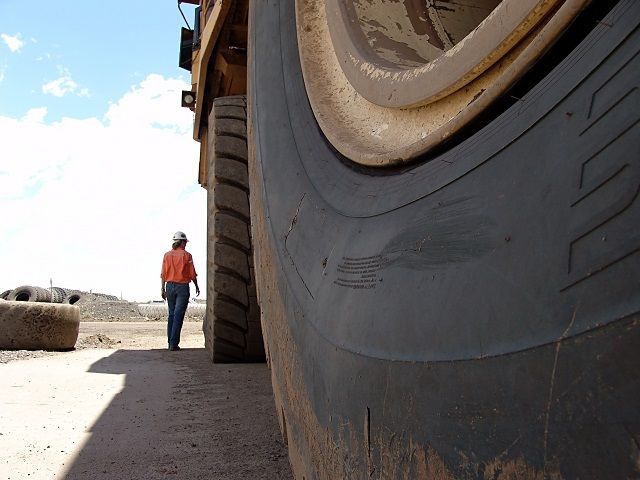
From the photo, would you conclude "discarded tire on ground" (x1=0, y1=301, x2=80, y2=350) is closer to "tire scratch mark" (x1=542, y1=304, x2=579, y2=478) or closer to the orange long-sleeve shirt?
the orange long-sleeve shirt

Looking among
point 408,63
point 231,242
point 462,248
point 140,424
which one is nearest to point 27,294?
point 231,242

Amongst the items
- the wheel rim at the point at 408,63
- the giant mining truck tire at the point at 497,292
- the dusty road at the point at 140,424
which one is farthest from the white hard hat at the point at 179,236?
the giant mining truck tire at the point at 497,292

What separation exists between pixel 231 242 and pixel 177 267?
2.51 meters

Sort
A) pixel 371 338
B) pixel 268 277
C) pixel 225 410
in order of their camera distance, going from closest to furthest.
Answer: pixel 371 338 < pixel 268 277 < pixel 225 410

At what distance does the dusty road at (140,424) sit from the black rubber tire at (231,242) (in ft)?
0.53

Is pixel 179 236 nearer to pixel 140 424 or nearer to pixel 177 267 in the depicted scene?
pixel 177 267

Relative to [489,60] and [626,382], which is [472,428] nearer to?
[626,382]

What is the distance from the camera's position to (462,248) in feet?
1.84

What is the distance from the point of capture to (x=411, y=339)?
588 mm

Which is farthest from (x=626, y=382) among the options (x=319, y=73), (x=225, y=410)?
(x=225, y=410)

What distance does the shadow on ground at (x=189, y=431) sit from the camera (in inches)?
58.3

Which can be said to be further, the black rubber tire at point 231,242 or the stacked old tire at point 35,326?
the stacked old tire at point 35,326

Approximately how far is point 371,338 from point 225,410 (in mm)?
1637

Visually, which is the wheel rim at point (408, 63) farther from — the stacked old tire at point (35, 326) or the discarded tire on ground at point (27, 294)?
the discarded tire on ground at point (27, 294)
